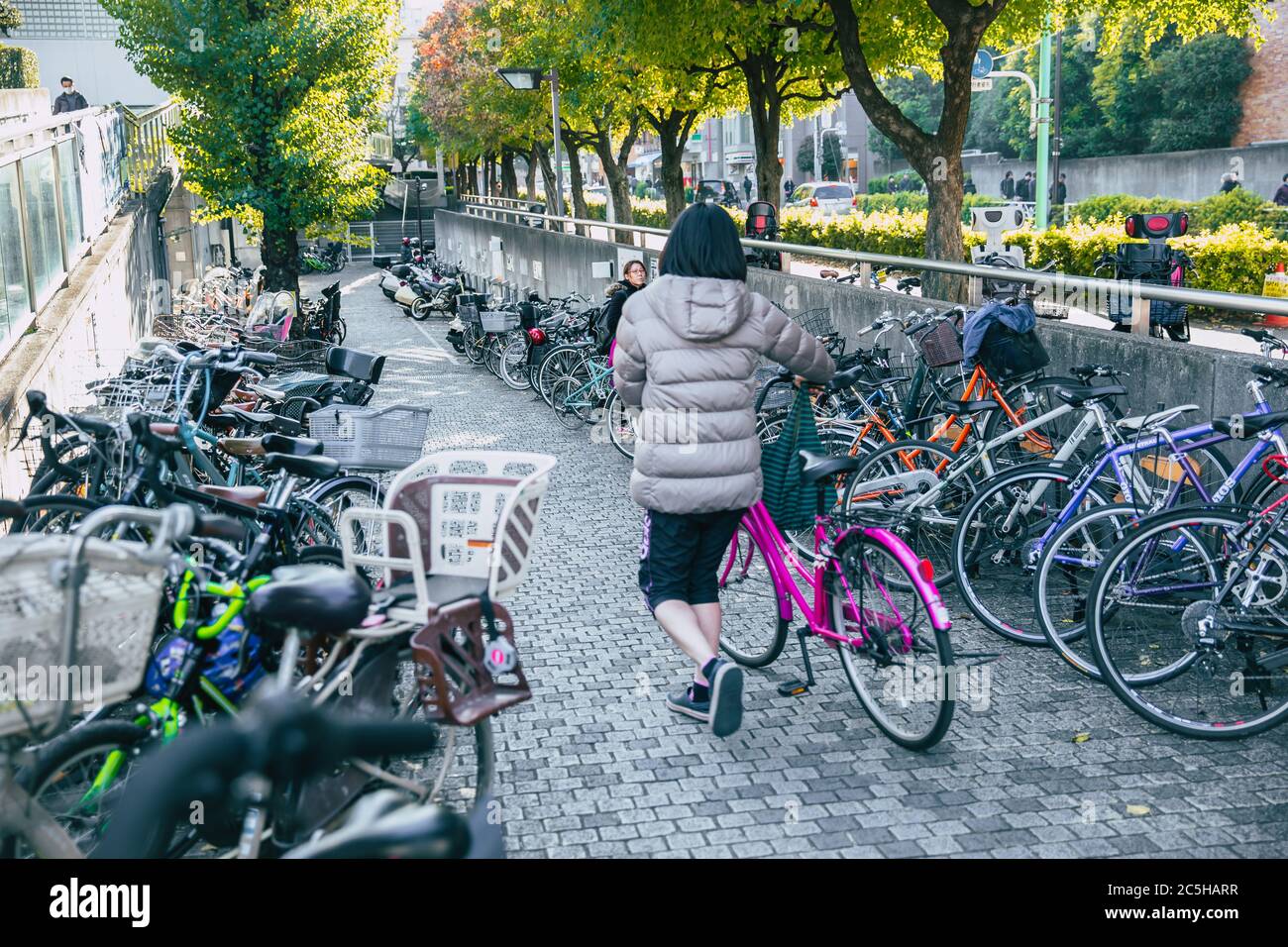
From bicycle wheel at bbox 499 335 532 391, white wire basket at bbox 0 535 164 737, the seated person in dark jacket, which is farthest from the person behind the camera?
bicycle wheel at bbox 499 335 532 391

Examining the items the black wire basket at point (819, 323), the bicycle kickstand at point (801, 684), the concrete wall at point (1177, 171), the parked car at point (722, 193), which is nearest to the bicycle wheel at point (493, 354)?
the black wire basket at point (819, 323)

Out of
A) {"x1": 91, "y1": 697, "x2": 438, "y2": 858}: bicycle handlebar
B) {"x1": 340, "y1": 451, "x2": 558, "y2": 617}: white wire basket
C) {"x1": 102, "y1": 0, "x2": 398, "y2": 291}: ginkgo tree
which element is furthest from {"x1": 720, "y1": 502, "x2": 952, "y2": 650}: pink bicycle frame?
{"x1": 102, "y1": 0, "x2": 398, "y2": 291}: ginkgo tree

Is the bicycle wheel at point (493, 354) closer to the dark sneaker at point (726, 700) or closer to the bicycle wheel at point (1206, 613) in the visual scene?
the bicycle wheel at point (1206, 613)

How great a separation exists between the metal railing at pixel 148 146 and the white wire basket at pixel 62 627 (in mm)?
16299

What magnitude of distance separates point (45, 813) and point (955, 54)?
13.0 m

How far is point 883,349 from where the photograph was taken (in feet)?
29.5

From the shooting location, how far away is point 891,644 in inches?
197

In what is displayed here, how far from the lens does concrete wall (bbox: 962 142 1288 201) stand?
3775 cm

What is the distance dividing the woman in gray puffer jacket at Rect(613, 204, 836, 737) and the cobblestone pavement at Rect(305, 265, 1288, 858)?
0.39 m

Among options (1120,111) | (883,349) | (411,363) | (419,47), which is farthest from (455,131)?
(883,349)

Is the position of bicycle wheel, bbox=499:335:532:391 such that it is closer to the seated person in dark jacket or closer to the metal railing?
the seated person in dark jacket

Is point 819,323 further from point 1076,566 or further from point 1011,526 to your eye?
point 1076,566

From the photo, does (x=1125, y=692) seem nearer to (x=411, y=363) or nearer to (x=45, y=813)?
(x=45, y=813)

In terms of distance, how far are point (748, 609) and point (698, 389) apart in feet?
6.93
